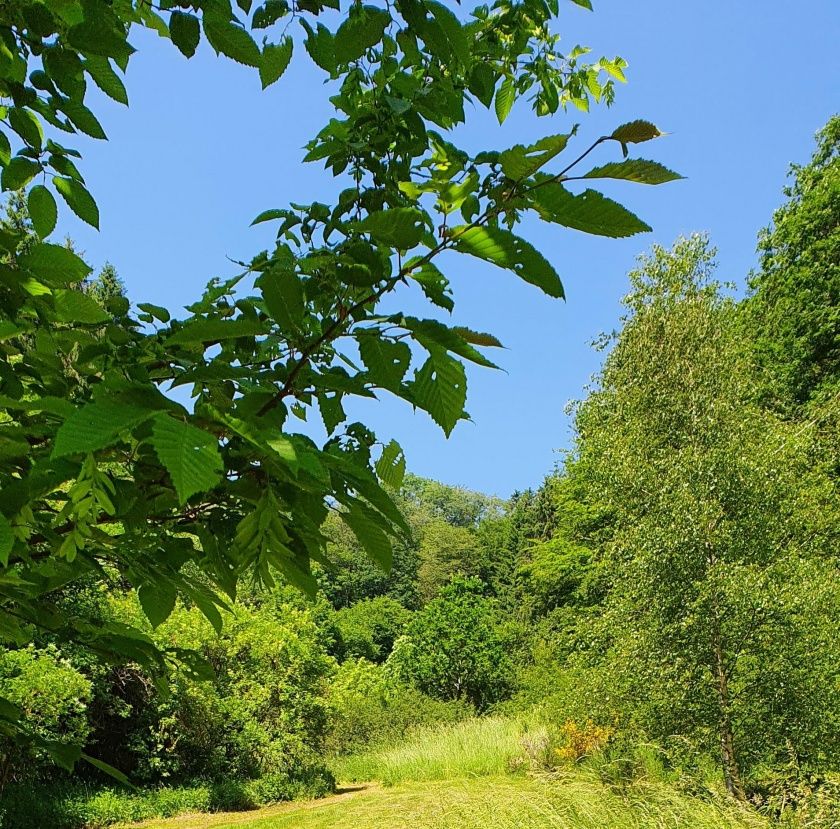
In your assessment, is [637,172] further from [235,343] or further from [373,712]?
[373,712]

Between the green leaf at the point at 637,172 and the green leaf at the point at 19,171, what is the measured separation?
871mm

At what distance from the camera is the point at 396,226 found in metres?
0.58

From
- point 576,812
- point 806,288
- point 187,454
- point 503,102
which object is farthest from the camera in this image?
point 806,288

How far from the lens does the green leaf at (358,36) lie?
80cm

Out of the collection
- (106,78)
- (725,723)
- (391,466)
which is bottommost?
(725,723)

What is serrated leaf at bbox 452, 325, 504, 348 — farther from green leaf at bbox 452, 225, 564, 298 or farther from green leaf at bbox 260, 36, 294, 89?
green leaf at bbox 260, 36, 294, 89

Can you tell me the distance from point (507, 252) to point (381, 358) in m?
0.18

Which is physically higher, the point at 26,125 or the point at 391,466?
the point at 26,125

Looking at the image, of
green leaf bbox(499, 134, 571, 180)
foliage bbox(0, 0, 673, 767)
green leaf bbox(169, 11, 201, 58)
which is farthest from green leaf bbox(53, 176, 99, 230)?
green leaf bbox(499, 134, 571, 180)

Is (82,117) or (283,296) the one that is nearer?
(283,296)

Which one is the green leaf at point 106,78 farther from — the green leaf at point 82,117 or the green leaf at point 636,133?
the green leaf at point 636,133

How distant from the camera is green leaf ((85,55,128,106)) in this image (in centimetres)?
102

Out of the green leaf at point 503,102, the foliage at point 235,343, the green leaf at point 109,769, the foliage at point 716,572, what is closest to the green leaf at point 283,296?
the foliage at point 235,343

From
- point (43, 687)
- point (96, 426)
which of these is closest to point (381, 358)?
point (96, 426)
